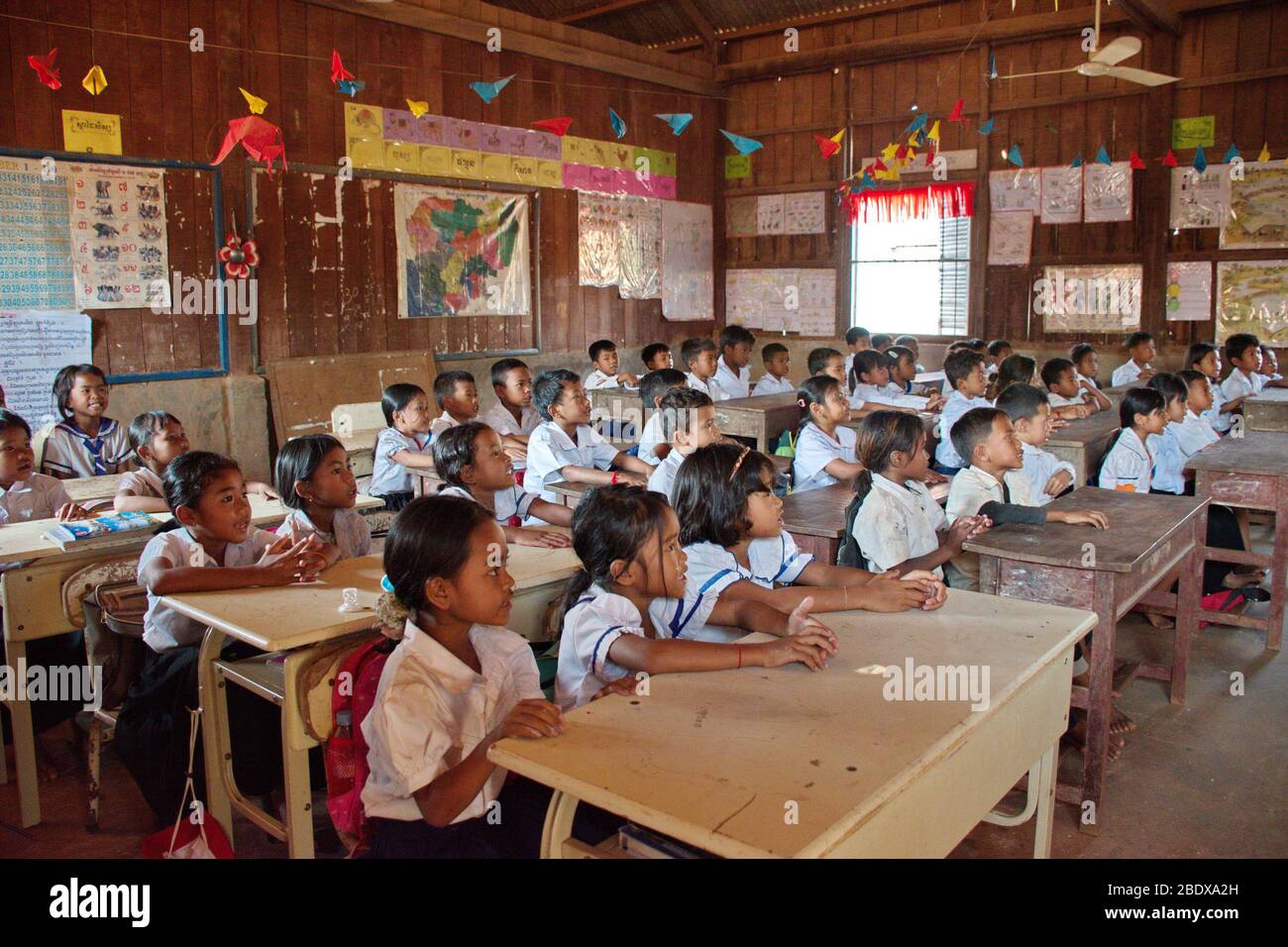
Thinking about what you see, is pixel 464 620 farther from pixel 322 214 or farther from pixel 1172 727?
pixel 322 214

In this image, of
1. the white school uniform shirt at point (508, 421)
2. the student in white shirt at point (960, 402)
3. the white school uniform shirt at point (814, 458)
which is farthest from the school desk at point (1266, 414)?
the white school uniform shirt at point (508, 421)

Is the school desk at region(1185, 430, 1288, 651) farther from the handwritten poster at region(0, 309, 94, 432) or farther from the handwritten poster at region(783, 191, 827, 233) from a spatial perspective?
the handwritten poster at region(783, 191, 827, 233)

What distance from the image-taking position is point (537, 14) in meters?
9.06

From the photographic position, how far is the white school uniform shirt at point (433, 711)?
1540 millimetres

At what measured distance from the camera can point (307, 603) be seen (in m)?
2.18

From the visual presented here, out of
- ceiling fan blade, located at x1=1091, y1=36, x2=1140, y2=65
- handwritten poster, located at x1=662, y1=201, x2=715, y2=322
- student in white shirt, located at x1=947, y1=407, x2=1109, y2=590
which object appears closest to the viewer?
student in white shirt, located at x1=947, y1=407, x2=1109, y2=590

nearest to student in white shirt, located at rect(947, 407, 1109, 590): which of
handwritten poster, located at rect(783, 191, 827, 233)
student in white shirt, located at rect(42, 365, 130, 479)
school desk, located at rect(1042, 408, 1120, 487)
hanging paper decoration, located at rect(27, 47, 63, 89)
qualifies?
school desk, located at rect(1042, 408, 1120, 487)

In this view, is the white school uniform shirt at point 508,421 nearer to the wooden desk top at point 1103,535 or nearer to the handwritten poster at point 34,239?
the handwritten poster at point 34,239

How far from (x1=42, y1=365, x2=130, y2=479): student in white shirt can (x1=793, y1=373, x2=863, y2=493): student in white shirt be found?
9.06ft

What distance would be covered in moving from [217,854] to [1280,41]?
8.00 meters

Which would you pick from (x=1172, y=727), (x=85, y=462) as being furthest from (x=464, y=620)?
(x=85, y=462)

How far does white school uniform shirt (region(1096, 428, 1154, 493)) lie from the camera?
409 centimetres

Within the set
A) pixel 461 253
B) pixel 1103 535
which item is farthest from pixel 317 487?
pixel 461 253

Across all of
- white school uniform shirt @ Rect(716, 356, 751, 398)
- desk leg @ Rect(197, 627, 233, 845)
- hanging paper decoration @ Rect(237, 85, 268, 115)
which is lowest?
desk leg @ Rect(197, 627, 233, 845)
